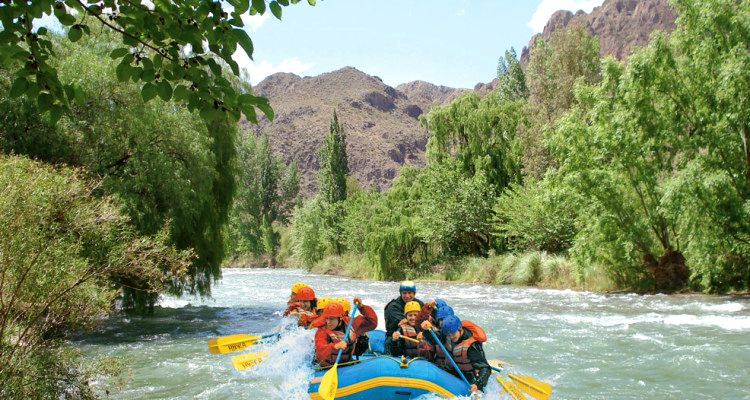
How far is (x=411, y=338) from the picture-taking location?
7.51 m

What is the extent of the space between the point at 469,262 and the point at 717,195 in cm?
→ 1387

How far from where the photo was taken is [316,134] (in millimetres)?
149750

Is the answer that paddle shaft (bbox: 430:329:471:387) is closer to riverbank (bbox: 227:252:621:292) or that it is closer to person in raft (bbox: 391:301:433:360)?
person in raft (bbox: 391:301:433:360)

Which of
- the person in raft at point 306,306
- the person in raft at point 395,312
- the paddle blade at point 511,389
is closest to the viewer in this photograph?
the paddle blade at point 511,389

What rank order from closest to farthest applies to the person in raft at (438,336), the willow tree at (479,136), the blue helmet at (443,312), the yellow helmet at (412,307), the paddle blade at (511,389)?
1. the paddle blade at (511,389)
2. the person in raft at (438,336)
3. the blue helmet at (443,312)
4. the yellow helmet at (412,307)
5. the willow tree at (479,136)

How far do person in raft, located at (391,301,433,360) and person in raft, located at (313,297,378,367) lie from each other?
491 millimetres

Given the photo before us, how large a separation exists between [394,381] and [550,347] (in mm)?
5832

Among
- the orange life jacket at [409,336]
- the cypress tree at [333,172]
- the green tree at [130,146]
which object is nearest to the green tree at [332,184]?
the cypress tree at [333,172]

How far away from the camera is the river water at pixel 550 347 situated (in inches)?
328

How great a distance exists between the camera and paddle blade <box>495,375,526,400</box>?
670cm

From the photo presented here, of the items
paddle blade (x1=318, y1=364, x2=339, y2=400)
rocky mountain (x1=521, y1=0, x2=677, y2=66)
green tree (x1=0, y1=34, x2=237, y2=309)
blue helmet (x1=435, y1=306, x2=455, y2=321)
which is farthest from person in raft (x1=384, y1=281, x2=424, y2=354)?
rocky mountain (x1=521, y1=0, x2=677, y2=66)

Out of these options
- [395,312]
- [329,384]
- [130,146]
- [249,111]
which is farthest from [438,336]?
[130,146]

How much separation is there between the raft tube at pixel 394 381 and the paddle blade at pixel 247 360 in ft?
8.60

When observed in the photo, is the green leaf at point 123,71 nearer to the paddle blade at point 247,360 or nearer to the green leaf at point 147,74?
the green leaf at point 147,74
